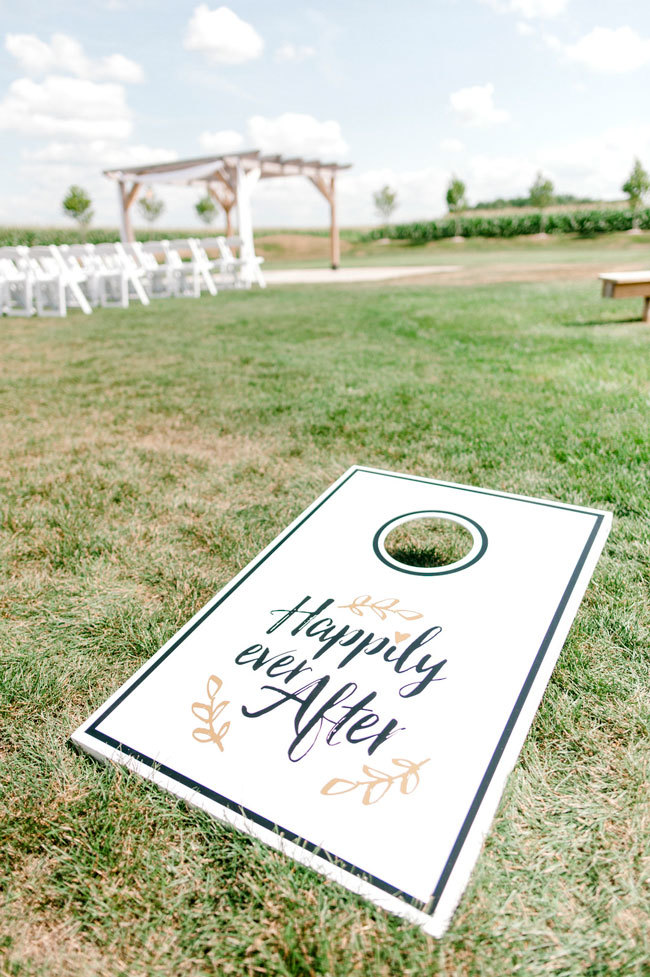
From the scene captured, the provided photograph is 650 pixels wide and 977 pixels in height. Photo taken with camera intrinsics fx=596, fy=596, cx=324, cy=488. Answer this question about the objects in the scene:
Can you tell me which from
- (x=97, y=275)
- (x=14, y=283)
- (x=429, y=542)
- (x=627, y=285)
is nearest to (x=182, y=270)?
(x=97, y=275)

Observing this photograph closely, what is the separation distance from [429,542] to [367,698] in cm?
103

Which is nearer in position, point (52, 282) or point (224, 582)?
point (224, 582)

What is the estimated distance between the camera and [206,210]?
184 ft

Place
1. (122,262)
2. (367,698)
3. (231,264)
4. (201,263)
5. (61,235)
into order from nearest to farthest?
(367,698) → (122,262) → (201,263) → (231,264) → (61,235)

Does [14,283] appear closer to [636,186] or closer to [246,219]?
[246,219]

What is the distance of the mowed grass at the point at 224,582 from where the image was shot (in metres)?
1.04

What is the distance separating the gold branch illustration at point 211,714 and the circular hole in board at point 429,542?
2.09ft

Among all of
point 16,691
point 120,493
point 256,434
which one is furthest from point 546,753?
point 256,434

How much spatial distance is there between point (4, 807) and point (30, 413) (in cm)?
364

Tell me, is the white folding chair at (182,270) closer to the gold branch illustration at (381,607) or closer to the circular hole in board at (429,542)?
the circular hole in board at (429,542)

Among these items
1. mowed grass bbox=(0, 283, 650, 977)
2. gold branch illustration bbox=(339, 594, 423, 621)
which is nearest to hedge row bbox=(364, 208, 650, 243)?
mowed grass bbox=(0, 283, 650, 977)

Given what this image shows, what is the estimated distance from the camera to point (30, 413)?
14.4 ft

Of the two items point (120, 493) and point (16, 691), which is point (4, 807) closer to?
point (16, 691)

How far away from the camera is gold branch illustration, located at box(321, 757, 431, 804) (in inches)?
46.4
